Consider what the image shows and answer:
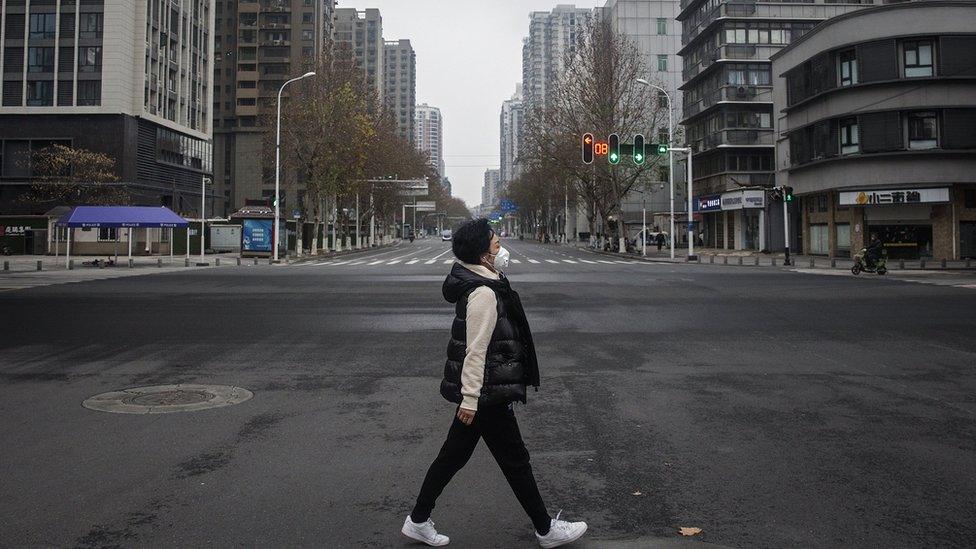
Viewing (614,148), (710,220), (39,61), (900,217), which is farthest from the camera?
(710,220)

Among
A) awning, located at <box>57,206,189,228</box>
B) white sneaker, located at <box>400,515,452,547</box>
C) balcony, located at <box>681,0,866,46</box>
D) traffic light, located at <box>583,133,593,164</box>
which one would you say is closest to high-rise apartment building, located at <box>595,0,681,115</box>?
balcony, located at <box>681,0,866,46</box>

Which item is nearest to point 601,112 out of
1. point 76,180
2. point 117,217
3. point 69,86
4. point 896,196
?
point 896,196

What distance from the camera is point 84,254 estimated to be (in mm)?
49531

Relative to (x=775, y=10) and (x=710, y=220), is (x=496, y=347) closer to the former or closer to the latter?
Result: (x=710, y=220)

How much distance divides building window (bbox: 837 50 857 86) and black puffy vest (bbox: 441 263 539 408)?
39773 millimetres

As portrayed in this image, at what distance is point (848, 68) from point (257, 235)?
36.3 metres

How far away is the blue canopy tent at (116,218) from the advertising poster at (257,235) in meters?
9.64

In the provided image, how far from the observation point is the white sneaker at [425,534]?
373cm

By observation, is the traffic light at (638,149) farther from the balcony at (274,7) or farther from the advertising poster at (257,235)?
the balcony at (274,7)

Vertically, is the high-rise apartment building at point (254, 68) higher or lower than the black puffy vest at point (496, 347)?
higher

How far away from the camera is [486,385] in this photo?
3768mm

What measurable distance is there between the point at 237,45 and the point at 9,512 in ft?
350

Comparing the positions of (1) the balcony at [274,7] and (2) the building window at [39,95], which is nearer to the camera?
(2) the building window at [39,95]

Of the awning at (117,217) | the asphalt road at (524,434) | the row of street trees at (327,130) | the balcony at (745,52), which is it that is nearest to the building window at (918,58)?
the balcony at (745,52)
